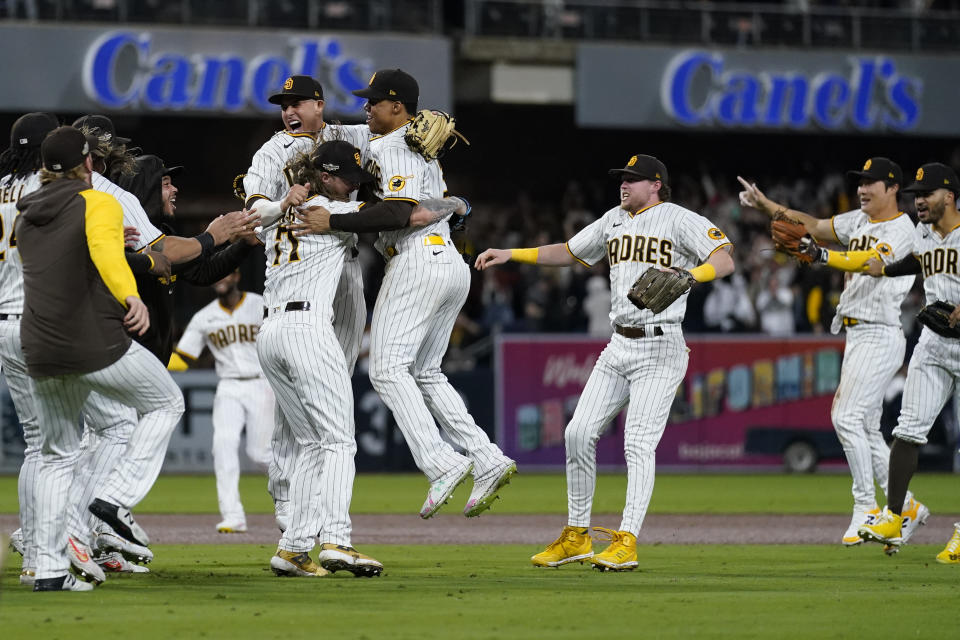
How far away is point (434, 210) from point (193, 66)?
15.4 meters

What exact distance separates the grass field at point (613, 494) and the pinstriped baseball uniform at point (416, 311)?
6032mm

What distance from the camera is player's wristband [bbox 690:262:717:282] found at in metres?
8.88

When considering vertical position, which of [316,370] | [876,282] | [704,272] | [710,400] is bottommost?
[710,400]

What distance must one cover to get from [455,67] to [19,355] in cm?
1815

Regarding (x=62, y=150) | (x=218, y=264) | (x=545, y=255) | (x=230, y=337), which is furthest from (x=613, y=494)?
(x=62, y=150)

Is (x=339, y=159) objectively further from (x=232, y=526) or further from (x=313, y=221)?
(x=232, y=526)

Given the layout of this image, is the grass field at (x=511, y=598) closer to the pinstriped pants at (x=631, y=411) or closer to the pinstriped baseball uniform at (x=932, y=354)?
the pinstriped pants at (x=631, y=411)

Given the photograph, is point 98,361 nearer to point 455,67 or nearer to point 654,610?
point 654,610

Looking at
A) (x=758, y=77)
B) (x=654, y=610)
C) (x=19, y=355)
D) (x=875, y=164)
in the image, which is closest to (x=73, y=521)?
(x=19, y=355)

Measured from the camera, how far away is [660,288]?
8852 mm

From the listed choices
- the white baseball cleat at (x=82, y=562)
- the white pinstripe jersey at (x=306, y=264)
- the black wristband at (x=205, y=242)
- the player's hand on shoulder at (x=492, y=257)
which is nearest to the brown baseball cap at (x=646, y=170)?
the player's hand on shoulder at (x=492, y=257)

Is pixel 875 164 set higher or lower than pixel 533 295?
higher

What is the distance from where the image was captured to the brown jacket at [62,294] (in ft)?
23.9

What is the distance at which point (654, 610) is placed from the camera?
708cm
